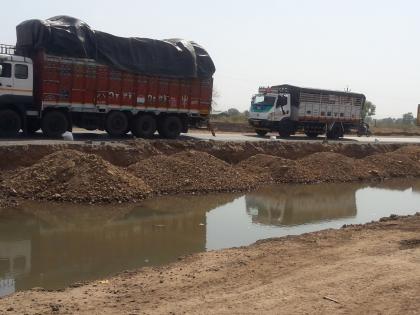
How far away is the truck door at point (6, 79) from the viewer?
1580 cm

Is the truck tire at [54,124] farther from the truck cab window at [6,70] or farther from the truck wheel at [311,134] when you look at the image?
the truck wheel at [311,134]

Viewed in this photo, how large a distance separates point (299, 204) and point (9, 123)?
9.53m

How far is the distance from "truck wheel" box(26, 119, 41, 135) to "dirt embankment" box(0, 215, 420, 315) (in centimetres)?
1101

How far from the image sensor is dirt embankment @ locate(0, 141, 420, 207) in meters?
12.4

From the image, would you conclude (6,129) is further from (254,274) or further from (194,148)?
(254,274)

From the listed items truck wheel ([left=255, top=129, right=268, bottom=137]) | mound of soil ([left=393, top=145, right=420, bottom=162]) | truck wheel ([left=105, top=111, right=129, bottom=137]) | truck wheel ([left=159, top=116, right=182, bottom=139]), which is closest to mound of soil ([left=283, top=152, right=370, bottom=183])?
mound of soil ([left=393, top=145, right=420, bottom=162])

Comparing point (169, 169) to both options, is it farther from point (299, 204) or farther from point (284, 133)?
point (284, 133)

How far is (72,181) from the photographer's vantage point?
12367mm

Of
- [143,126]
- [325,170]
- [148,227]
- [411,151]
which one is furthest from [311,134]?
[148,227]

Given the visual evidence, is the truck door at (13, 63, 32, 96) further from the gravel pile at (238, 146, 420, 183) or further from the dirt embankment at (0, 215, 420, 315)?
the dirt embankment at (0, 215, 420, 315)

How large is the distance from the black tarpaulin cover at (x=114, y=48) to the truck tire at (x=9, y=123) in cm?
236

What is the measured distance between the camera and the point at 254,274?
22.1 ft

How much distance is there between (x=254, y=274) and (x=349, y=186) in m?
13.1

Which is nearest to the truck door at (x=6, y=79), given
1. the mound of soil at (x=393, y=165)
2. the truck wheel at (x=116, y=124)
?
the truck wheel at (x=116, y=124)
